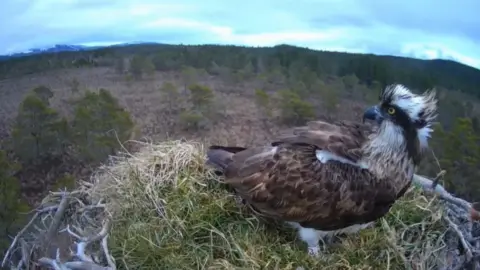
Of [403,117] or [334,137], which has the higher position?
[403,117]

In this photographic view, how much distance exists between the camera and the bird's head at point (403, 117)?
2207mm

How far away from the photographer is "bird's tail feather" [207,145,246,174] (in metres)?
2.63

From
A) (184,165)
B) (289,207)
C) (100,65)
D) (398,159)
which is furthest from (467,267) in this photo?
(100,65)

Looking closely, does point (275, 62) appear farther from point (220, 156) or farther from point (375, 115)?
point (375, 115)

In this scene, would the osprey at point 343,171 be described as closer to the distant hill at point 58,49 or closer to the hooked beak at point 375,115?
the hooked beak at point 375,115

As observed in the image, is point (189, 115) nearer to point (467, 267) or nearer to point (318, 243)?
point (318, 243)

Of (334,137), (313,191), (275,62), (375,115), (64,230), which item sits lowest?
(64,230)

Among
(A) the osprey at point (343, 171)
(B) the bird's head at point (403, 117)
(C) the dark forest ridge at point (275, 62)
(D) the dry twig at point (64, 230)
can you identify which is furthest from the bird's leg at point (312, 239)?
(C) the dark forest ridge at point (275, 62)

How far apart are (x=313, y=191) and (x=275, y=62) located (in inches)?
50.5

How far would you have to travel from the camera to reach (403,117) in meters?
2.23

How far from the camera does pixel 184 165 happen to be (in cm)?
276

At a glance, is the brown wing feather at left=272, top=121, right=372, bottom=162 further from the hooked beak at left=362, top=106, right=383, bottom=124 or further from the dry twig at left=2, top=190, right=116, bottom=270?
the dry twig at left=2, top=190, right=116, bottom=270

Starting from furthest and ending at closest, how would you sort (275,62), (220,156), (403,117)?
(275,62) → (220,156) → (403,117)

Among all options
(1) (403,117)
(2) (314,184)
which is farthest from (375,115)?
(2) (314,184)
